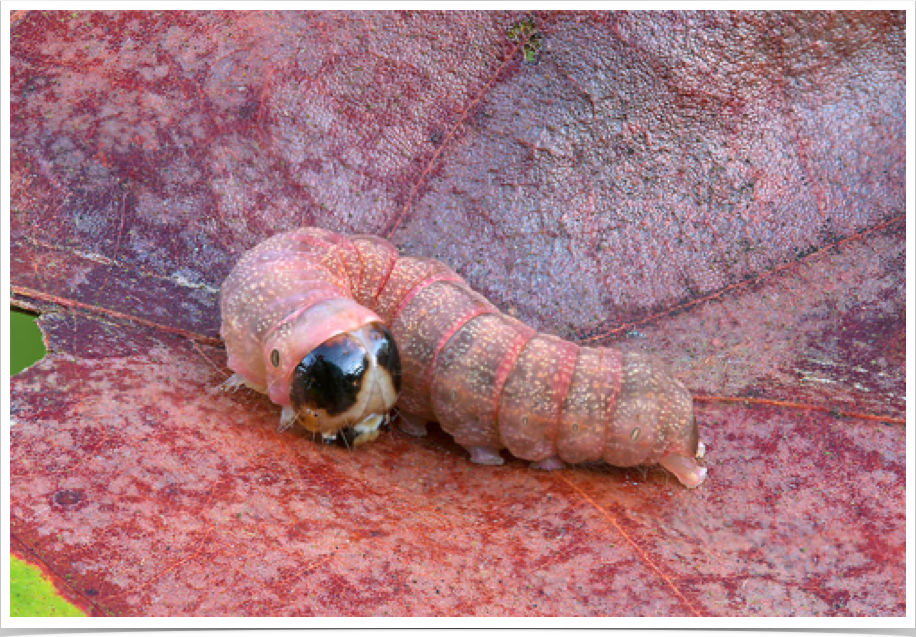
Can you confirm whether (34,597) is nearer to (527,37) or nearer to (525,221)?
(525,221)

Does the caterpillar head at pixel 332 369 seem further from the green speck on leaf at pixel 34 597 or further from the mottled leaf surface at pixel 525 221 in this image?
the green speck on leaf at pixel 34 597

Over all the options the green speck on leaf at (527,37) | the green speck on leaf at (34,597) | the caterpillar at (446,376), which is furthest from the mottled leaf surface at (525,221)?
the green speck on leaf at (34,597)

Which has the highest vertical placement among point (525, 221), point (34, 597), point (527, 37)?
point (527, 37)

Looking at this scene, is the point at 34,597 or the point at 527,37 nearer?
the point at 34,597

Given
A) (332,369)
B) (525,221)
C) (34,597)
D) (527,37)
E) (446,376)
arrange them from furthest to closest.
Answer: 1. (527,37)
2. (525,221)
3. (446,376)
4. (332,369)
5. (34,597)

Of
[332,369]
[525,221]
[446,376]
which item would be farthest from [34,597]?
[525,221]

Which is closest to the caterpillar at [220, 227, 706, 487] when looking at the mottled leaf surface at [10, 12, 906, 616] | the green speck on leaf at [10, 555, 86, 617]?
the mottled leaf surface at [10, 12, 906, 616]
